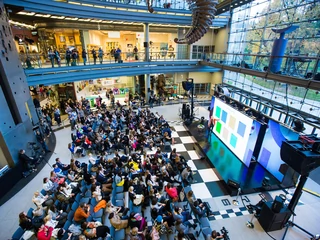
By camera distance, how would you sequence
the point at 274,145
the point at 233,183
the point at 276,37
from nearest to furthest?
the point at 233,183 → the point at 274,145 → the point at 276,37

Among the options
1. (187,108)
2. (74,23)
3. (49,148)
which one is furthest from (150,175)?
(74,23)

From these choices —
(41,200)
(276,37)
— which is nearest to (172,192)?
(41,200)

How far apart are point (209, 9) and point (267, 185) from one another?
6.62 m

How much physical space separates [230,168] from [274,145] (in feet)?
6.51

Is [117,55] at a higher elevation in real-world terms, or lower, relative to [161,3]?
lower

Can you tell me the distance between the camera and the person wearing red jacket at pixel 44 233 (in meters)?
4.24

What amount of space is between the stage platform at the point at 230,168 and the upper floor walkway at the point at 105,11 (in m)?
10.6

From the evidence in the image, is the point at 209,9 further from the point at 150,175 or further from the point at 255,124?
the point at 255,124

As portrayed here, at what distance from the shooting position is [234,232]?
520 cm

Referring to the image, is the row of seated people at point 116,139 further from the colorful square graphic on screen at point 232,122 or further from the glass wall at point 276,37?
the glass wall at point 276,37

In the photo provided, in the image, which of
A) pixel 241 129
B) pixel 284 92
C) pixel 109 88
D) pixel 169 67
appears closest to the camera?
pixel 241 129

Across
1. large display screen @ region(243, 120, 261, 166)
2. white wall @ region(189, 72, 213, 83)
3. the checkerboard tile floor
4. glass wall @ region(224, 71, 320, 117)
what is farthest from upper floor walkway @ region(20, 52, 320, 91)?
the checkerboard tile floor

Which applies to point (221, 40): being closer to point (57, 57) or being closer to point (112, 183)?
point (57, 57)

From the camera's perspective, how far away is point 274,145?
712 cm
